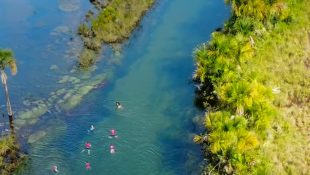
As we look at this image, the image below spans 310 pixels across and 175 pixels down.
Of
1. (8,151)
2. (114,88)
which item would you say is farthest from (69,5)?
(8,151)

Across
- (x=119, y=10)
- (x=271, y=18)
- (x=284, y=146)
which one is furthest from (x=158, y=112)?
(x=119, y=10)

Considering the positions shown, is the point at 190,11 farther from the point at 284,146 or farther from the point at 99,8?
the point at 284,146

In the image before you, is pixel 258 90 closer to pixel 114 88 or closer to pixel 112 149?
pixel 112 149

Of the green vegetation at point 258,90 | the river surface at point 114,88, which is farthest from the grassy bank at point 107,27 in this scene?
the green vegetation at point 258,90

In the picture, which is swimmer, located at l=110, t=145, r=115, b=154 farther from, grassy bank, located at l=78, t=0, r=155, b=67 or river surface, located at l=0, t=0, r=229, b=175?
grassy bank, located at l=78, t=0, r=155, b=67

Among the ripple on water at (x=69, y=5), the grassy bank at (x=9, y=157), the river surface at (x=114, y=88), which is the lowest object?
the grassy bank at (x=9, y=157)

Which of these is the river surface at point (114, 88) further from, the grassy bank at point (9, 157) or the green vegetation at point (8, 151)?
the green vegetation at point (8, 151)

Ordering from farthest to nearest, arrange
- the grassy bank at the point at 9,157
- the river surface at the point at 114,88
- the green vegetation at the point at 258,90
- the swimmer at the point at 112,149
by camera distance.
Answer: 1. the swimmer at the point at 112,149
2. the river surface at the point at 114,88
3. the grassy bank at the point at 9,157
4. the green vegetation at the point at 258,90
